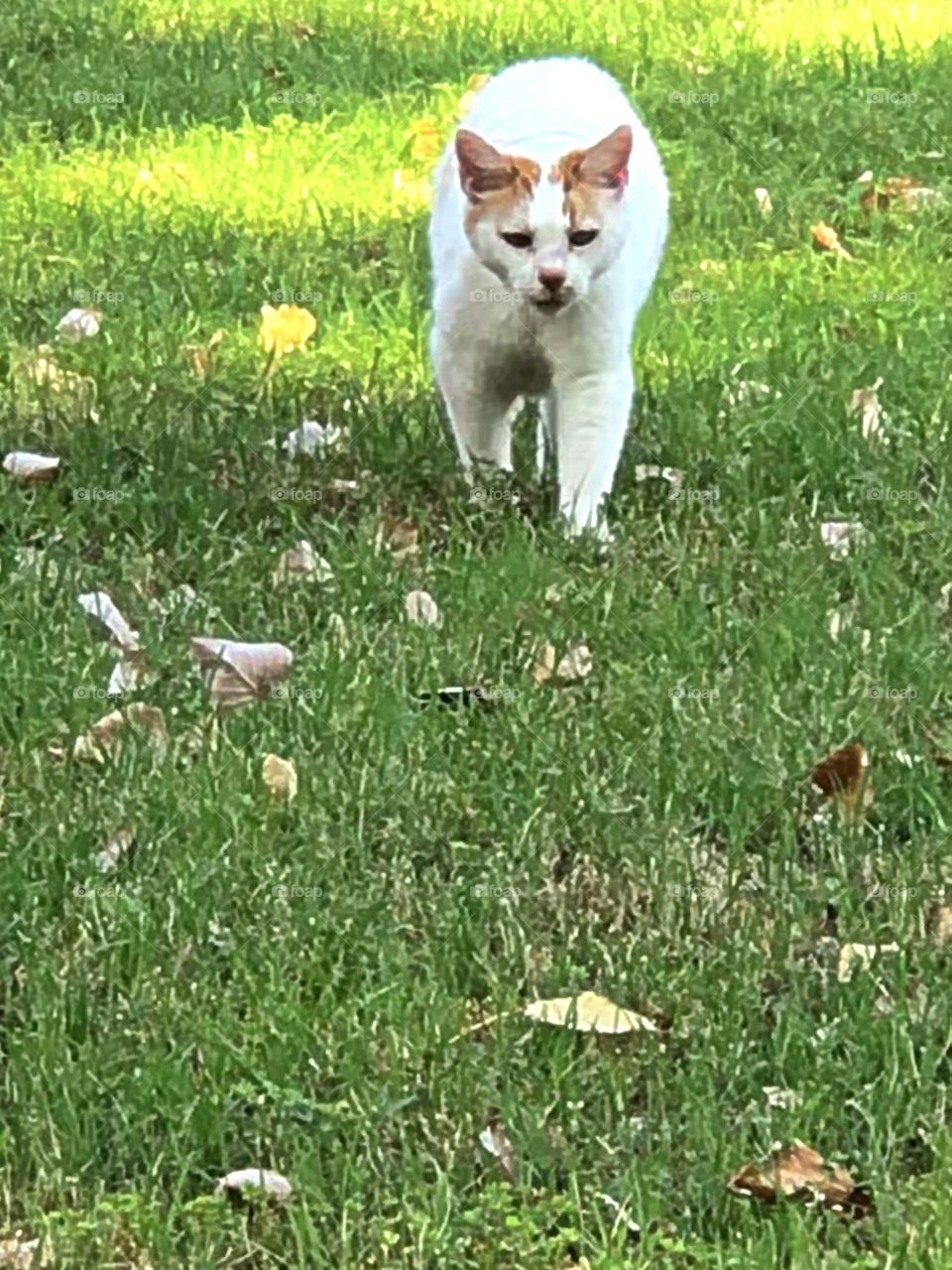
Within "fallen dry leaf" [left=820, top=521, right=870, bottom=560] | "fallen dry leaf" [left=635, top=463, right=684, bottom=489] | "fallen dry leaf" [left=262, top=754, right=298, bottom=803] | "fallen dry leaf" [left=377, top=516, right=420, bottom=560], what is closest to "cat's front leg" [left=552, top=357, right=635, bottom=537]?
"fallen dry leaf" [left=635, top=463, right=684, bottom=489]

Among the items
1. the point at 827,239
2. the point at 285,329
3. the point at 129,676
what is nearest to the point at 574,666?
the point at 129,676

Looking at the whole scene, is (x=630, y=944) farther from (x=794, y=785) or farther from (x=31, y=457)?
(x=31, y=457)

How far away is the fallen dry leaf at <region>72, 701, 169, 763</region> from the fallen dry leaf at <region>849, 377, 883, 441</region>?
1.45 metres

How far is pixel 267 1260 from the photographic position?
1.81m

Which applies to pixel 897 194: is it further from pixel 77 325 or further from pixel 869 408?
pixel 77 325

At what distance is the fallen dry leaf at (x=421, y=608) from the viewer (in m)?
3.01

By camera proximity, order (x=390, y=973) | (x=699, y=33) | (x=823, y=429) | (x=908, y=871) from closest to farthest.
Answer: (x=390, y=973)
(x=908, y=871)
(x=823, y=429)
(x=699, y=33)

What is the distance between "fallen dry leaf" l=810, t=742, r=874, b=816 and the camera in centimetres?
256

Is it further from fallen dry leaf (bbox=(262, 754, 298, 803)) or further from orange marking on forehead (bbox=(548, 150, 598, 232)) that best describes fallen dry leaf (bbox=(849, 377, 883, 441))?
fallen dry leaf (bbox=(262, 754, 298, 803))

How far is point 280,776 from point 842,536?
1126 millimetres

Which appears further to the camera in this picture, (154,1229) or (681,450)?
(681,450)

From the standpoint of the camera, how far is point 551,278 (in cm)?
325

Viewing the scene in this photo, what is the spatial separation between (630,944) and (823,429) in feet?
5.27

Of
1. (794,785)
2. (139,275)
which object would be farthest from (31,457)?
(794,785)
